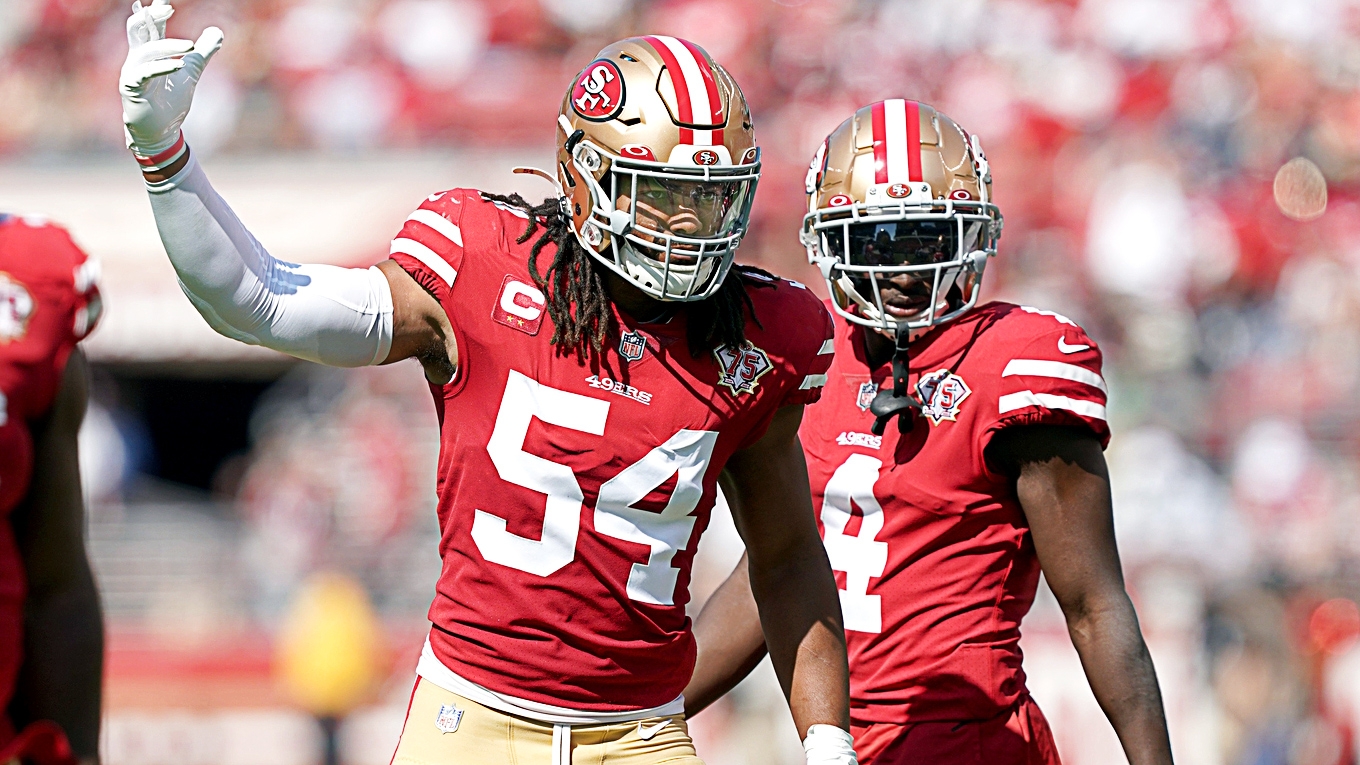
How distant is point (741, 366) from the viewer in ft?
9.49

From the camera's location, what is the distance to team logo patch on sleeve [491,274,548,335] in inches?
109

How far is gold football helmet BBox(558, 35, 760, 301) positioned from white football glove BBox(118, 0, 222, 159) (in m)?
0.70

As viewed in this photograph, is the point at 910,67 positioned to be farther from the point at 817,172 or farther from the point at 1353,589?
the point at 817,172

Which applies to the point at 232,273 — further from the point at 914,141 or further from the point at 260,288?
the point at 914,141

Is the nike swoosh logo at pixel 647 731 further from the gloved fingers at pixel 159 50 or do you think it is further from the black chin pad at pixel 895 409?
the gloved fingers at pixel 159 50

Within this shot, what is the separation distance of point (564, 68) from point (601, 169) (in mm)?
10579

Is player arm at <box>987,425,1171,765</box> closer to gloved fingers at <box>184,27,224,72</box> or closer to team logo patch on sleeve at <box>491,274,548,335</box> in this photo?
team logo patch on sleeve at <box>491,274,548,335</box>

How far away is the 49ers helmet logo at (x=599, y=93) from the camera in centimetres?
285

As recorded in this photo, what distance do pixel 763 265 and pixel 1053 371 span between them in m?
7.74

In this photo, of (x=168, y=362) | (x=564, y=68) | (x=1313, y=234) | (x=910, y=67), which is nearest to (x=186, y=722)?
(x=168, y=362)

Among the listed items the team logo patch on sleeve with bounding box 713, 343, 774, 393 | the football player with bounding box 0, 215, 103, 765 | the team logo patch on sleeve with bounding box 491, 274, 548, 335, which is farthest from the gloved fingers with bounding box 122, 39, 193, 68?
the team logo patch on sleeve with bounding box 713, 343, 774, 393

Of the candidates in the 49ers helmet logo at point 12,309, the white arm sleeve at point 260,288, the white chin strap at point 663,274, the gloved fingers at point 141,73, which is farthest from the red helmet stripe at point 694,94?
the 49ers helmet logo at point 12,309

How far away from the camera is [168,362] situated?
13891mm

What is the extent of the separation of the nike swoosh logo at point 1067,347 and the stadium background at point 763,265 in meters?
4.59
